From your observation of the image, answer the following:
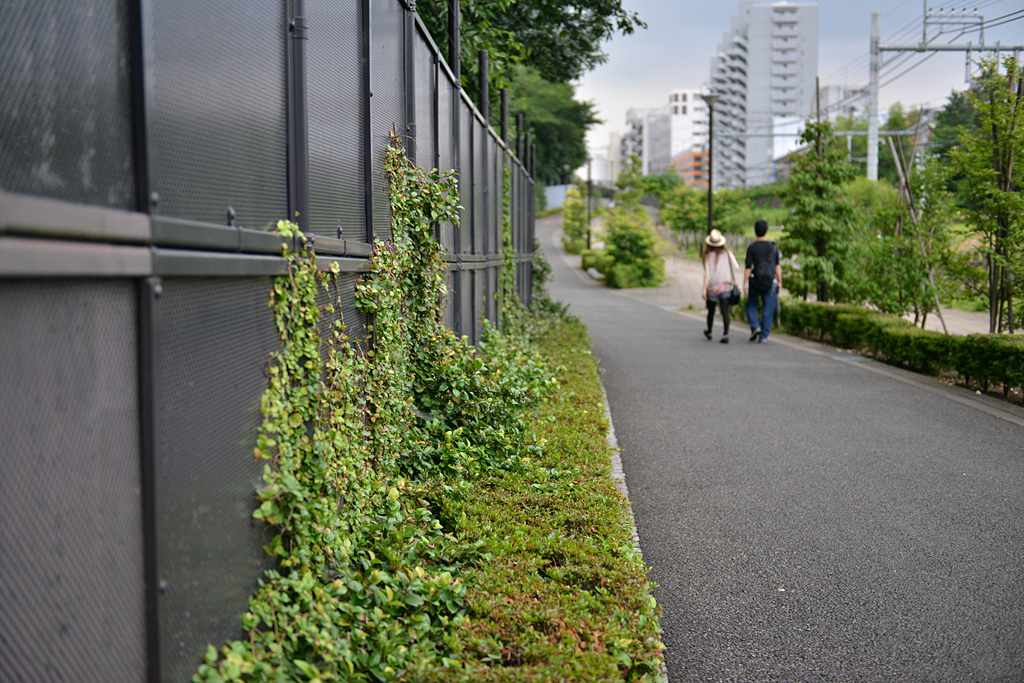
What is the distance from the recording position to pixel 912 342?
10594 millimetres

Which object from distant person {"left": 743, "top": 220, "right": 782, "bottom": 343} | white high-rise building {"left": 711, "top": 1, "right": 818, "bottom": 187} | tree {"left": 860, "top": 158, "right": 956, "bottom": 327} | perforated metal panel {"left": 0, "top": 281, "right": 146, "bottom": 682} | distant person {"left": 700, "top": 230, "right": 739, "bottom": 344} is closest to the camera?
perforated metal panel {"left": 0, "top": 281, "right": 146, "bottom": 682}

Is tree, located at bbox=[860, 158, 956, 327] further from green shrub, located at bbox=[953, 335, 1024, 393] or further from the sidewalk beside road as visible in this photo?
green shrub, located at bbox=[953, 335, 1024, 393]

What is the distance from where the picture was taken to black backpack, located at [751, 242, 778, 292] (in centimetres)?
1382

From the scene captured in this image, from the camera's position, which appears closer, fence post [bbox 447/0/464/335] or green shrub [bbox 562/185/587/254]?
fence post [bbox 447/0/464/335]

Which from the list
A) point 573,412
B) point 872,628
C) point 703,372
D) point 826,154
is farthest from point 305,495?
point 826,154

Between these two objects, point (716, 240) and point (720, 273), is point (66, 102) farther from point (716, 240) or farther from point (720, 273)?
point (720, 273)

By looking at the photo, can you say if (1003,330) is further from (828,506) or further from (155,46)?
(155,46)

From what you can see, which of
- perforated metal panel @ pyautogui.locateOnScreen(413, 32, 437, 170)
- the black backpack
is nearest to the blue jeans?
the black backpack

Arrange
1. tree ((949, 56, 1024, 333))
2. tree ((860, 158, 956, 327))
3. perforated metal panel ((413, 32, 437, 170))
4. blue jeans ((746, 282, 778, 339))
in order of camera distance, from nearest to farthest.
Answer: perforated metal panel ((413, 32, 437, 170)) < tree ((949, 56, 1024, 333)) < tree ((860, 158, 956, 327)) < blue jeans ((746, 282, 778, 339))

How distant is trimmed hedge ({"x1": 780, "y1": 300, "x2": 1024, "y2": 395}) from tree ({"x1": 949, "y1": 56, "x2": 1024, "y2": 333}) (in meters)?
0.87

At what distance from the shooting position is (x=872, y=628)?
3.59 meters

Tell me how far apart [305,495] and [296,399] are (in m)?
0.32

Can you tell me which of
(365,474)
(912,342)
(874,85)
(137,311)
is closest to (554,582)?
(365,474)

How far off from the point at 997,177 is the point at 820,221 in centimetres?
728
